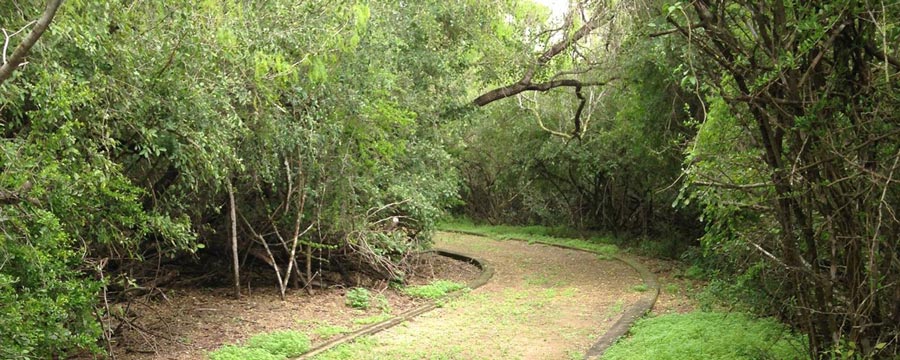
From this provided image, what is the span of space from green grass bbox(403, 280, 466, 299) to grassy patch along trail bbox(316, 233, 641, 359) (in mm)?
335

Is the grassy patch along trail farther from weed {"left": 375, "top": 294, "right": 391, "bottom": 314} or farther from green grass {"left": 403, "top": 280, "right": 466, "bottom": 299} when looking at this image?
weed {"left": 375, "top": 294, "right": 391, "bottom": 314}

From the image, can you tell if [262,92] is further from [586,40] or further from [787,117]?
[586,40]

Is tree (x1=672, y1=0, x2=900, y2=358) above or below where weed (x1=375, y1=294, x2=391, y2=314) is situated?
above

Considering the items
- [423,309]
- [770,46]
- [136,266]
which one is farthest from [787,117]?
[136,266]

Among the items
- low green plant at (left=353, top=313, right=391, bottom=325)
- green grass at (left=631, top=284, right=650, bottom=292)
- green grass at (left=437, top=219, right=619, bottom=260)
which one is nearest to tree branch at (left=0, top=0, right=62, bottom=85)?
low green plant at (left=353, top=313, right=391, bottom=325)

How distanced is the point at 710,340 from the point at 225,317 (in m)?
5.77

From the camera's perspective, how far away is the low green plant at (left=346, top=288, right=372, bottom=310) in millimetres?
9672

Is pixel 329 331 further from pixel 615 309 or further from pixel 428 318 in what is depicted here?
pixel 615 309

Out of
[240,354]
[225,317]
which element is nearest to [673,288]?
[225,317]

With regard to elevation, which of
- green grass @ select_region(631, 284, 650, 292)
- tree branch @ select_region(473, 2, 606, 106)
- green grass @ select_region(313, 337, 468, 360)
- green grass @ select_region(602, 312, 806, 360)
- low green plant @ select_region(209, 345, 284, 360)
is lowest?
low green plant @ select_region(209, 345, 284, 360)

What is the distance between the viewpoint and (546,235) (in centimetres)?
2170

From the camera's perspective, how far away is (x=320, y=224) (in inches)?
397

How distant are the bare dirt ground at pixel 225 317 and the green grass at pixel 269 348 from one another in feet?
0.70

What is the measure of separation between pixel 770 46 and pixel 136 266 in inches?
328
